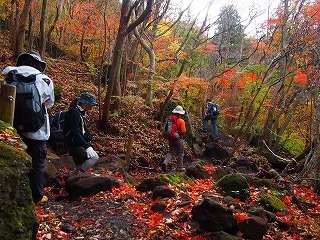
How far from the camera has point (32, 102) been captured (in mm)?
3881

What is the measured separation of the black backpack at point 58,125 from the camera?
Result: 19.4ft

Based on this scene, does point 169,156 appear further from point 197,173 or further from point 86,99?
point 86,99

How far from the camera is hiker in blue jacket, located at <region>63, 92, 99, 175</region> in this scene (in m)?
5.53

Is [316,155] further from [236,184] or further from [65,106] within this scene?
[65,106]

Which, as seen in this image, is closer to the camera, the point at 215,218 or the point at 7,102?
the point at 7,102

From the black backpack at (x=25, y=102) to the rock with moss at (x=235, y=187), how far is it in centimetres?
444

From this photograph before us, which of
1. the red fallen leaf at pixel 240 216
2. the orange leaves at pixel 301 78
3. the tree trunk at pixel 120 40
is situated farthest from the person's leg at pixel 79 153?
the orange leaves at pixel 301 78

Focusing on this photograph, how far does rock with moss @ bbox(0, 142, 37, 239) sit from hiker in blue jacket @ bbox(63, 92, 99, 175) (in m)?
2.57

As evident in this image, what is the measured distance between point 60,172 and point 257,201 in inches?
178

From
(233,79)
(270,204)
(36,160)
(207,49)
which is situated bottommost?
(270,204)

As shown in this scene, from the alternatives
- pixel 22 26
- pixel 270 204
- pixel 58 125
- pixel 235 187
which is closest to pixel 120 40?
pixel 58 125

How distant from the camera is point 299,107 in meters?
20.1

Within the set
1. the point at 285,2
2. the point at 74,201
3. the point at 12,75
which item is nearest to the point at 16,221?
the point at 12,75

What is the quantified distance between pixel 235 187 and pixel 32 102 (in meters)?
4.71
